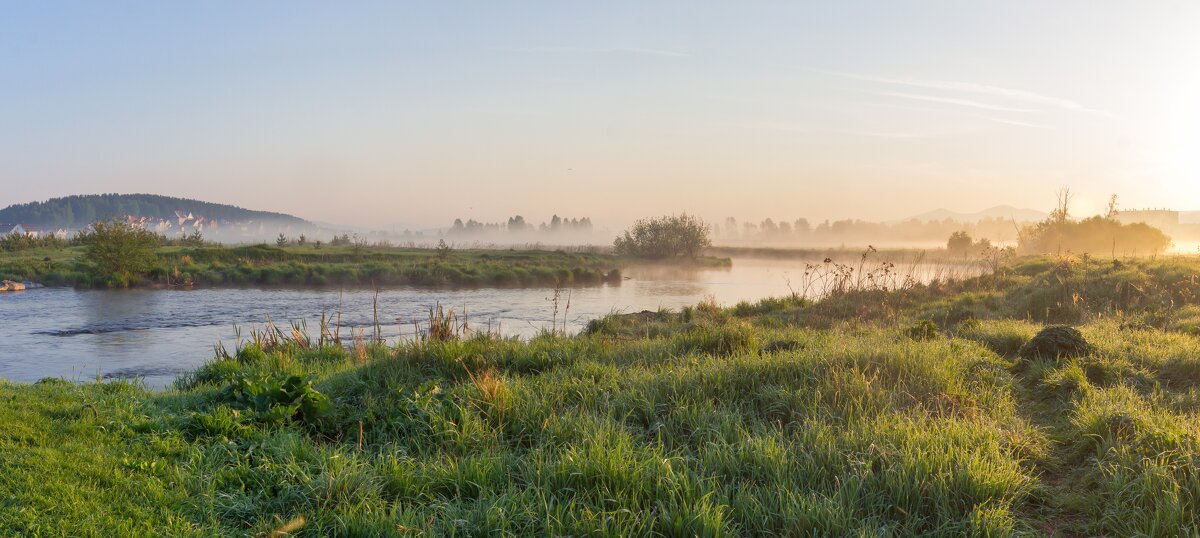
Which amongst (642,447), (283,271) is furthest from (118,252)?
(642,447)

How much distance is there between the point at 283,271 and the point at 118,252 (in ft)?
23.4

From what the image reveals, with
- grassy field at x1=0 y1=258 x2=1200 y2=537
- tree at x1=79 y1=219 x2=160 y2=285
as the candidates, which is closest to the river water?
tree at x1=79 y1=219 x2=160 y2=285

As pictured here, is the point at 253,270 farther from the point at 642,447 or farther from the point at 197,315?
the point at 642,447

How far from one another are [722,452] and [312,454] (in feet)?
9.60

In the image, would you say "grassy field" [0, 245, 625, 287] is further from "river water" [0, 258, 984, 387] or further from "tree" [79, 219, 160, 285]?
"river water" [0, 258, 984, 387]

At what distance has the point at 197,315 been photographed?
21.3 meters

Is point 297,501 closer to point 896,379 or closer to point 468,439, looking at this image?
point 468,439

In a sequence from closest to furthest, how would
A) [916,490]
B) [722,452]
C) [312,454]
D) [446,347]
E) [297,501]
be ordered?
[916,490] < [297,501] < [722,452] < [312,454] < [446,347]

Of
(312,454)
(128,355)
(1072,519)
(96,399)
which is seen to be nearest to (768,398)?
(1072,519)

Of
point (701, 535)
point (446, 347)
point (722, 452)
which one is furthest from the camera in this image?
point (446, 347)

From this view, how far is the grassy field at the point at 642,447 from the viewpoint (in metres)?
3.69

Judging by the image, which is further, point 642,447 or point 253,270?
point 253,270

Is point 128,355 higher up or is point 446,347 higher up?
point 446,347

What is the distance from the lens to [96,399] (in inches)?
252
